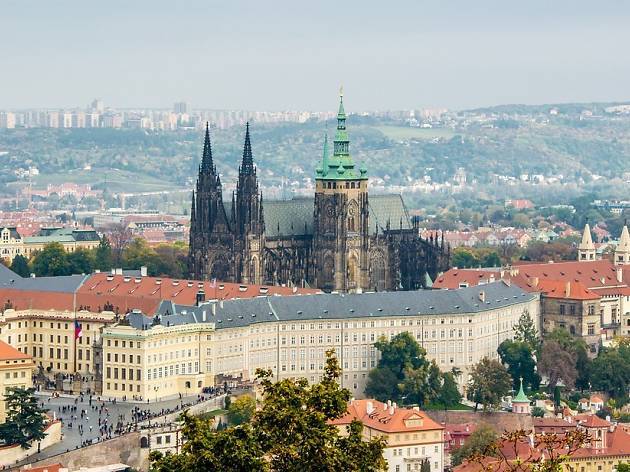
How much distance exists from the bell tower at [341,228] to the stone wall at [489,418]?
3605cm

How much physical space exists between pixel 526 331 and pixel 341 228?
821 inches

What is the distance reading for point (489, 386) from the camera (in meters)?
119

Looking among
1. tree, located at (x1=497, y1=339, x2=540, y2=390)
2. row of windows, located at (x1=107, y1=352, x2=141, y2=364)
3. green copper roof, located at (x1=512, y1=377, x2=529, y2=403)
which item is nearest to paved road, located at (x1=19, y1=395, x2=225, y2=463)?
row of windows, located at (x1=107, y1=352, x2=141, y2=364)

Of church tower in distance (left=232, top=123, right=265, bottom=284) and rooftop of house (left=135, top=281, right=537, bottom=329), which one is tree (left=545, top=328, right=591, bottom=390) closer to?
rooftop of house (left=135, top=281, right=537, bottom=329)

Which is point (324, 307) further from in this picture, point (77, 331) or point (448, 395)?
point (77, 331)

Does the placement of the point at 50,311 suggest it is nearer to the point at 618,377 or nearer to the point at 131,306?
the point at 131,306

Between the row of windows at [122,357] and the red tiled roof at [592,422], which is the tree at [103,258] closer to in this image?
the row of windows at [122,357]

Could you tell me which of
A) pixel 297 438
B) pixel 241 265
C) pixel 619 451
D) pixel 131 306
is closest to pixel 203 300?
pixel 131 306

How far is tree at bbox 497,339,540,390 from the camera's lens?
12769cm

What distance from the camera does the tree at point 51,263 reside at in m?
156

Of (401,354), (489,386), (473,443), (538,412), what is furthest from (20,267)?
(473,443)

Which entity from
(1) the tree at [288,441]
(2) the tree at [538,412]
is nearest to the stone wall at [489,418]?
(2) the tree at [538,412]

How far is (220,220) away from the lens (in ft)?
497

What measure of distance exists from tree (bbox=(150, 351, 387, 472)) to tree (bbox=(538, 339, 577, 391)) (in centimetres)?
7160
